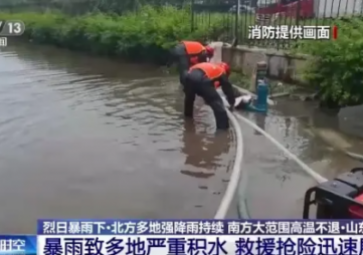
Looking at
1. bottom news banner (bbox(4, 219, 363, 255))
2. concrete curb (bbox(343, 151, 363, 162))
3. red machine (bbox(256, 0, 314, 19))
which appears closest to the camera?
bottom news banner (bbox(4, 219, 363, 255))

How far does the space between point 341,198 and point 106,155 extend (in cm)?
286

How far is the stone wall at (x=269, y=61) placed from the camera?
7.79 meters

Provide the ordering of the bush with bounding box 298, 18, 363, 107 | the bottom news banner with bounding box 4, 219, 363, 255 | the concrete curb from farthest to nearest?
the bush with bounding box 298, 18, 363, 107 < the concrete curb < the bottom news banner with bounding box 4, 219, 363, 255

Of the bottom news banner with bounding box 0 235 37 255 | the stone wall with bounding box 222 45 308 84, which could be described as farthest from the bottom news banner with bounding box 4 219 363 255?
the stone wall with bounding box 222 45 308 84

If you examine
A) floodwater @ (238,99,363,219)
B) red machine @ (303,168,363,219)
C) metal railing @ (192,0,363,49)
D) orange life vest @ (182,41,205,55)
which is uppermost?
metal railing @ (192,0,363,49)

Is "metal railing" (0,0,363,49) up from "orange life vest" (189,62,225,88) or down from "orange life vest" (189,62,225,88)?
up

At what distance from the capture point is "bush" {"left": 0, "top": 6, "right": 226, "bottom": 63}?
11.3 meters

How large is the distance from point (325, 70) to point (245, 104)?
3.69 ft

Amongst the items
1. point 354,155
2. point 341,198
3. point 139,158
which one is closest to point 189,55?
point 139,158

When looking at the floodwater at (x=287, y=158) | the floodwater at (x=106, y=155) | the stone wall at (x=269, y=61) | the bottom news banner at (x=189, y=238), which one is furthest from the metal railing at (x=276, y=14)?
the bottom news banner at (x=189, y=238)

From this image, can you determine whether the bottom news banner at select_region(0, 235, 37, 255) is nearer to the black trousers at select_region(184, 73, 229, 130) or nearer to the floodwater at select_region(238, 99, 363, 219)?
the floodwater at select_region(238, 99, 363, 219)

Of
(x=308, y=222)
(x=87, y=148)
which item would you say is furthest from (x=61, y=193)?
(x=308, y=222)

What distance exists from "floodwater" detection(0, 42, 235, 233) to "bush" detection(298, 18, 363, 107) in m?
1.53

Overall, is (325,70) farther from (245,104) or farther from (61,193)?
(61,193)
